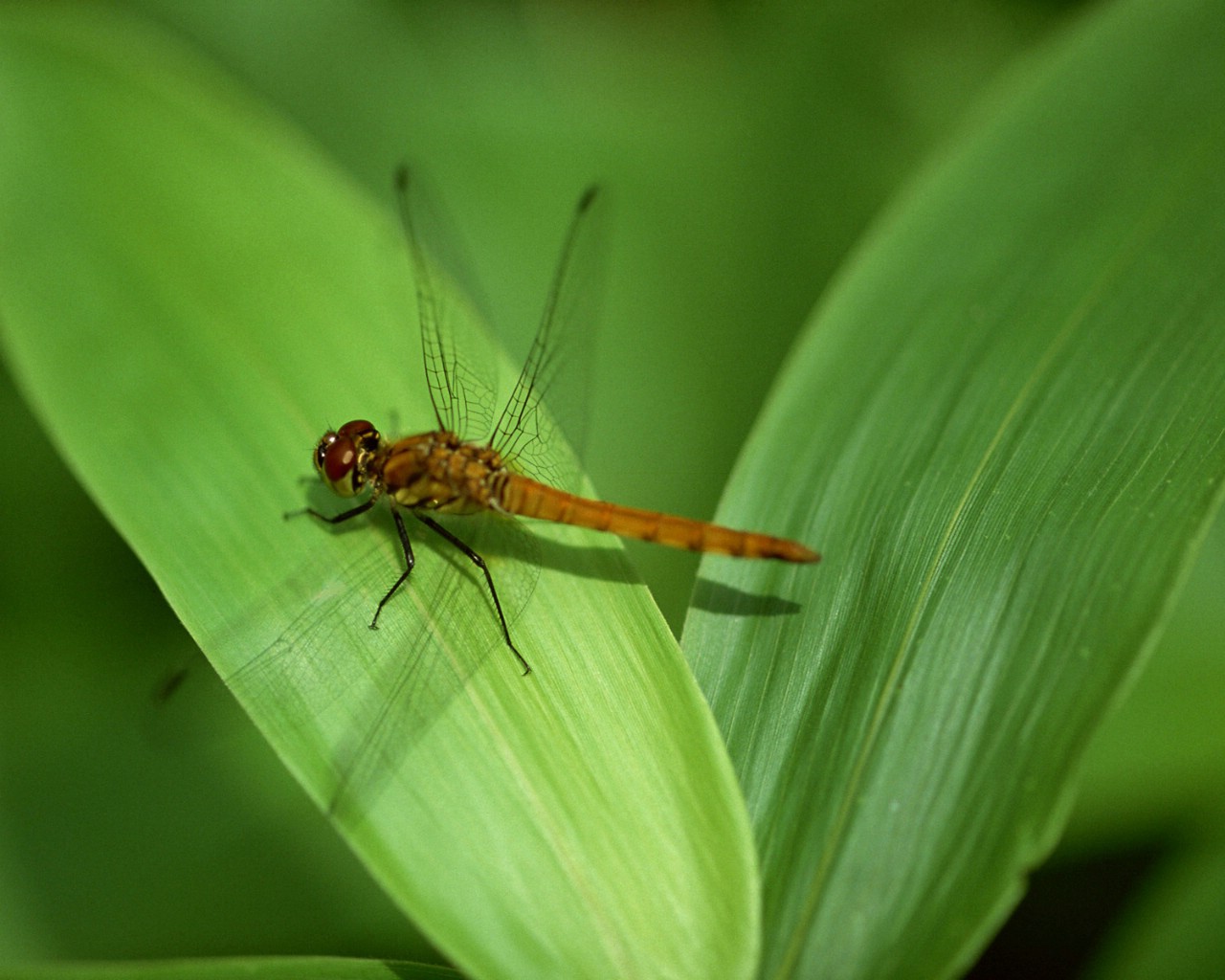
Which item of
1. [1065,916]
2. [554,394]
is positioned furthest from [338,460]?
[1065,916]

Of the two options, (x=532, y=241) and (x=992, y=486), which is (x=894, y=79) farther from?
(x=992, y=486)

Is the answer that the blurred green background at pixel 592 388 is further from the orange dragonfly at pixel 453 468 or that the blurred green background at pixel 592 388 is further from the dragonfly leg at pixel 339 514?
the dragonfly leg at pixel 339 514

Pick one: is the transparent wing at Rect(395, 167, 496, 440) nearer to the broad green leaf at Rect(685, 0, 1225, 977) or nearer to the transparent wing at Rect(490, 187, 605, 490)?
the transparent wing at Rect(490, 187, 605, 490)

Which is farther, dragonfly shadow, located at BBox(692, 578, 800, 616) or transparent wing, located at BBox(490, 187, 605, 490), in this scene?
transparent wing, located at BBox(490, 187, 605, 490)

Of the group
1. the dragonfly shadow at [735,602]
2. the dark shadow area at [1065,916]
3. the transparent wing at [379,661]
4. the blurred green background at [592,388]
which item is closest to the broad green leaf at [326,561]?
the transparent wing at [379,661]

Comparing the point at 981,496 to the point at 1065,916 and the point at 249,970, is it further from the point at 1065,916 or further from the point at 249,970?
the point at 1065,916

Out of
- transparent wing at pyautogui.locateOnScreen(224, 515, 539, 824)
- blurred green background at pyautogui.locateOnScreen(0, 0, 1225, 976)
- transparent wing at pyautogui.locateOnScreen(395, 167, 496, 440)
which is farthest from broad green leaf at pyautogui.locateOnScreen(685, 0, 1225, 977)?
blurred green background at pyautogui.locateOnScreen(0, 0, 1225, 976)
